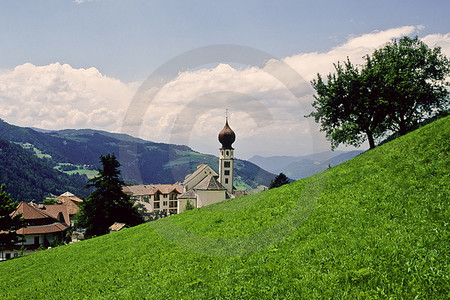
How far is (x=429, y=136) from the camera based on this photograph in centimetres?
1820

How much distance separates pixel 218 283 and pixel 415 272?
5698mm

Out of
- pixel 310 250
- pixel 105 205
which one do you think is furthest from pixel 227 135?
pixel 310 250

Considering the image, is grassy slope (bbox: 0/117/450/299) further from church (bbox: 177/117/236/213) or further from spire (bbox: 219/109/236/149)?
spire (bbox: 219/109/236/149)

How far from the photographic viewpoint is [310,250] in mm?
10797

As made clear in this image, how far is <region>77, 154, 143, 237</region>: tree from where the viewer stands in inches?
1982

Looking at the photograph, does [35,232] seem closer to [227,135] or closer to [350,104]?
[227,135]

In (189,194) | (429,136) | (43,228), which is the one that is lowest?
(43,228)

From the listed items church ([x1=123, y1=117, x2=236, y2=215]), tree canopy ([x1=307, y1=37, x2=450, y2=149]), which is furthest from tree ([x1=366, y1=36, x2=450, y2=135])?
church ([x1=123, y1=117, x2=236, y2=215])

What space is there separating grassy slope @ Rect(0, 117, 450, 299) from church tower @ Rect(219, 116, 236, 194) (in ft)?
217

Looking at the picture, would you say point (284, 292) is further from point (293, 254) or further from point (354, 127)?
point (354, 127)

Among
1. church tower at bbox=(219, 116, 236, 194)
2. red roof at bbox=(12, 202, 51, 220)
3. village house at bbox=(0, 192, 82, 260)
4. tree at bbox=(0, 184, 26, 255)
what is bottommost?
village house at bbox=(0, 192, 82, 260)

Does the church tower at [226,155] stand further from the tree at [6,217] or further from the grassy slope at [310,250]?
the grassy slope at [310,250]

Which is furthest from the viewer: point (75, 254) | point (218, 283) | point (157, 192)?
point (157, 192)

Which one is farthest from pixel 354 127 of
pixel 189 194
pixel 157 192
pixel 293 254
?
pixel 157 192
